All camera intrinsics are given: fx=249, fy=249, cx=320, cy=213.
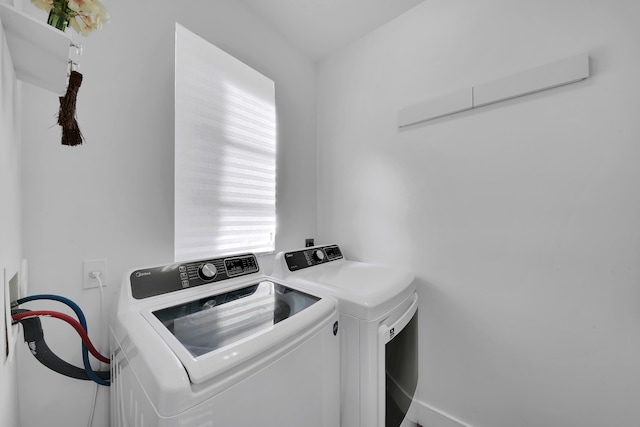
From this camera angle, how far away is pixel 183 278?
1.16 meters

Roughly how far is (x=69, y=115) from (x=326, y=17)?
1772 mm

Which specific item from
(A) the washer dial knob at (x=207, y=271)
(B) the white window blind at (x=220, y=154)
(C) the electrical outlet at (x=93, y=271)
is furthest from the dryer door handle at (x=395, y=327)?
(C) the electrical outlet at (x=93, y=271)

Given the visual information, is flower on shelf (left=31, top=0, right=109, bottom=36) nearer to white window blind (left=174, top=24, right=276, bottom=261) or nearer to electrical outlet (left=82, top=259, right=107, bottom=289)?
white window blind (left=174, top=24, right=276, bottom=261)

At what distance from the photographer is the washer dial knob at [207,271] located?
3.99 feet

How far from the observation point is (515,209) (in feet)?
4.46

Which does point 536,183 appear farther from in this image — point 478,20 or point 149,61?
point 149,61

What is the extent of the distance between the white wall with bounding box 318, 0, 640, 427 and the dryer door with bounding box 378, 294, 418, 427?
0.81 ft

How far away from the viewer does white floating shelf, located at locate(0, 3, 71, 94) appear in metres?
0.62

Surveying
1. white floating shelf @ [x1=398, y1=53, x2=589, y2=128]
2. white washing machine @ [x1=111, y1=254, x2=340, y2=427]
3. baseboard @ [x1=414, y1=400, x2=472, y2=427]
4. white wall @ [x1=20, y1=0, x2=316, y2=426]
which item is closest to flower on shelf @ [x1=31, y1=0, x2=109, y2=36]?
white wall @ [x1=20, y1=0, x2=316, y2=426]

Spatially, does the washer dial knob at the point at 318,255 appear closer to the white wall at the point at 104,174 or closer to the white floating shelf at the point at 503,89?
the white wall at the point at 104,174

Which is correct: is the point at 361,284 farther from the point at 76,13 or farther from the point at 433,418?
the point at 76,13

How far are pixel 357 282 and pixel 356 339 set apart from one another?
1.06 feet

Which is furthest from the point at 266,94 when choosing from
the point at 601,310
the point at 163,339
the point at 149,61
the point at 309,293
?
the point at 601,310

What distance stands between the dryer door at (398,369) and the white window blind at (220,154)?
1.06 metres
